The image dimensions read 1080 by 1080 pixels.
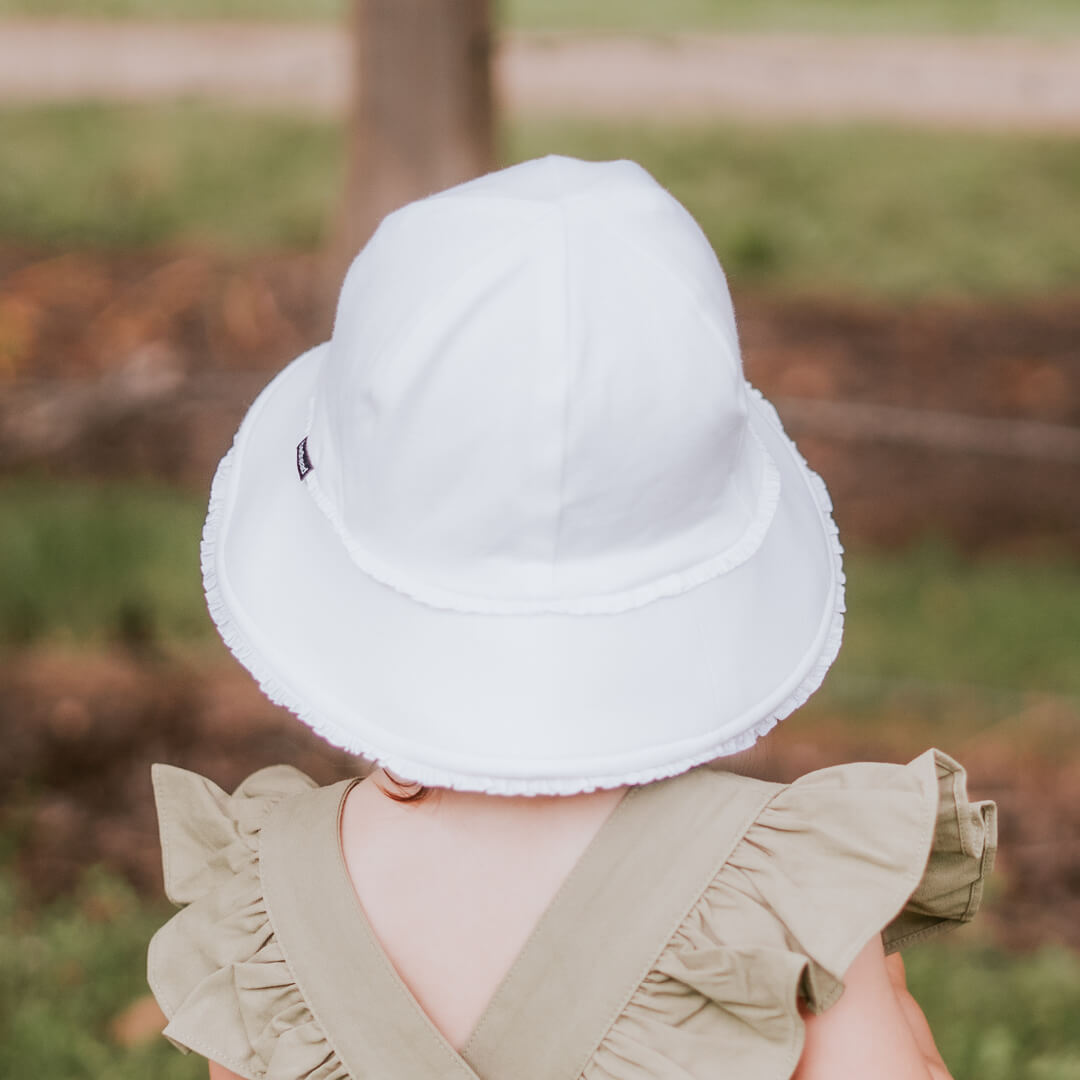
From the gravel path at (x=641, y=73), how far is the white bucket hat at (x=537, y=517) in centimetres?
789

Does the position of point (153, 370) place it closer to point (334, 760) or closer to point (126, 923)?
point (334, 760)

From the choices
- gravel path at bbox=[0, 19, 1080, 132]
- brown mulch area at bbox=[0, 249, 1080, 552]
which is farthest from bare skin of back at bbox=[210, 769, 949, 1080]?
gravel path at bbox=[0, 19, 1080, 132]

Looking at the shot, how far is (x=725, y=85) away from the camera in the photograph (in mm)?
9594

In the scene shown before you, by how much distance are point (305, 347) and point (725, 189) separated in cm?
319

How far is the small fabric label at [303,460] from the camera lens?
1.31m

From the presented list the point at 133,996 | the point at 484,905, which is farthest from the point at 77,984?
the point at 484,905

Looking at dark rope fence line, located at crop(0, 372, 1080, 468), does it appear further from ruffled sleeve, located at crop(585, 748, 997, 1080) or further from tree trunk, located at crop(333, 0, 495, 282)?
ruffled sleeve, located at crop(585, 748, 997, 1080)

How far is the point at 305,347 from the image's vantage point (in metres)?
5.88

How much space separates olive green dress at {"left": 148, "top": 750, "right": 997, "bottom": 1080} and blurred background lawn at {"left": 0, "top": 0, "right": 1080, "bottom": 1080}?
1372mm

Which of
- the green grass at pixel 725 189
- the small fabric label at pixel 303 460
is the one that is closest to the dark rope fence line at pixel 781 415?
the green grass at pixel 725 189

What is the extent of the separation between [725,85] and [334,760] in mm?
7449

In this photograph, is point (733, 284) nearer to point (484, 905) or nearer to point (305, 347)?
point (305, 347)

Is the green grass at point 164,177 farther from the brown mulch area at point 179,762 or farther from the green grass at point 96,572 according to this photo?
the brown mulch area at point 179,762

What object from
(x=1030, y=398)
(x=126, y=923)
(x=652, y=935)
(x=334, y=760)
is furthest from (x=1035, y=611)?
(x=652, y=935)
